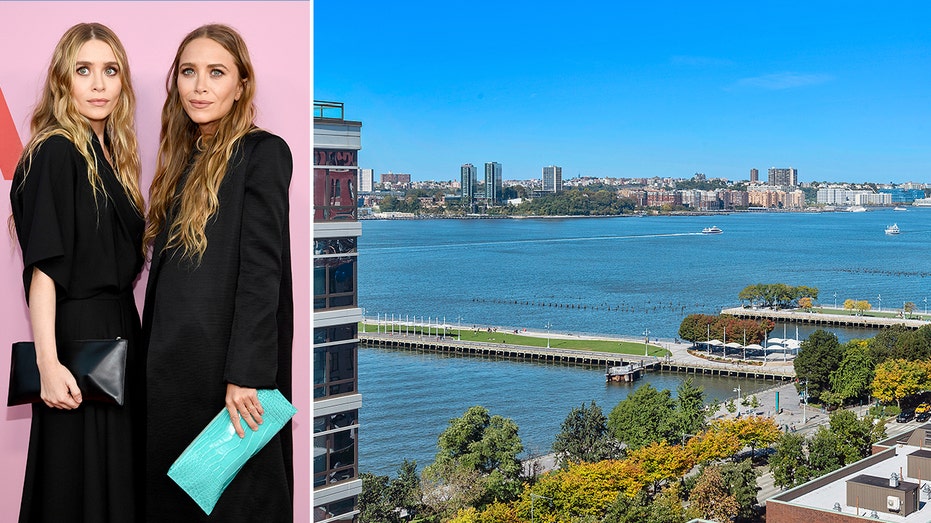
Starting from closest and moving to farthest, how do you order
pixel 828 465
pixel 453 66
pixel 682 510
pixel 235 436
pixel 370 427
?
pixel 235 436 < pixel 682 510 < pixel 828 465 < pixel 370 427 < pixel 453 66

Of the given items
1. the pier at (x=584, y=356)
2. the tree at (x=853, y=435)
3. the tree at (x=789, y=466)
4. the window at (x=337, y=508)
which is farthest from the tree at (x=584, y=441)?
the window at (x=337, y=508)

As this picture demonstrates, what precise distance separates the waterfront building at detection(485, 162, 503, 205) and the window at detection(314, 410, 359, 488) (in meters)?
33.4

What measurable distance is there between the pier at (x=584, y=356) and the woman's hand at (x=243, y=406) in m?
12.1

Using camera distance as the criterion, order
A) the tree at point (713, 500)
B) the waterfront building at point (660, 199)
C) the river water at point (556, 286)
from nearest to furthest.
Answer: the tree at point (713, 500) < the river water at point (556, 286) < the waterfront building at point (660, 199)

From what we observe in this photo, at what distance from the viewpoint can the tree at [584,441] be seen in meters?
8.00

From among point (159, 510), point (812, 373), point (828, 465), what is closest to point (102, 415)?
point (159, 510)

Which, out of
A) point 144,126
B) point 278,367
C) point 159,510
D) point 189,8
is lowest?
point 159,510

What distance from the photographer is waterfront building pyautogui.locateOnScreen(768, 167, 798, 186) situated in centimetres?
4116

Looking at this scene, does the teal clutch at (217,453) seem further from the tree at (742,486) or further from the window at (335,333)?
the tree at (742,486)

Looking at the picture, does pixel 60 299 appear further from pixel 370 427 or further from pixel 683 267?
pixel 683 267

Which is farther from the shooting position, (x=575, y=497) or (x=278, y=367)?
(x=575, y=497)

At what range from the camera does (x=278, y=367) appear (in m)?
0.82

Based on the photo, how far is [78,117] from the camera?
0.86 metres

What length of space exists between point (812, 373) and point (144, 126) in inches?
432
